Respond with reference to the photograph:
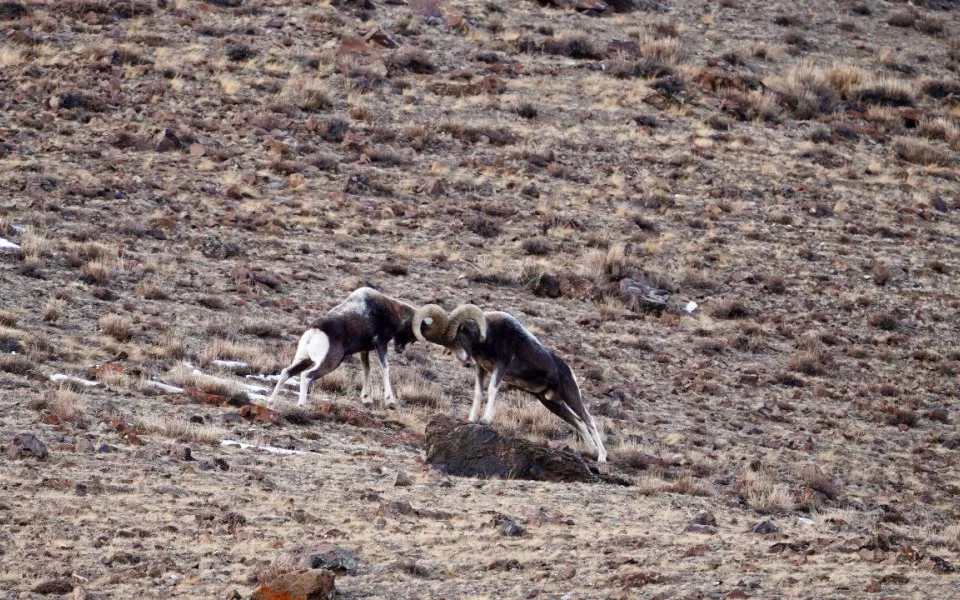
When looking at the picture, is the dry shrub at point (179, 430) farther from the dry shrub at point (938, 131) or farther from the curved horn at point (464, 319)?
the dry shrub at point (938, 131)

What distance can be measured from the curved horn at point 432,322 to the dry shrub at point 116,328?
15.2 ft

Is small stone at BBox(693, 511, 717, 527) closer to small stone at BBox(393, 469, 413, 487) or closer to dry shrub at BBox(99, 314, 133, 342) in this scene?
small stone at BBox(393, 469, 413, 487)

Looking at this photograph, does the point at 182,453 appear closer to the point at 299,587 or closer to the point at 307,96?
the point at 299,587

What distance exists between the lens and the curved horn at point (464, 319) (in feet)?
49.7

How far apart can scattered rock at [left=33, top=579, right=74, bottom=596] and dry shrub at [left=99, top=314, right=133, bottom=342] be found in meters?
9.88

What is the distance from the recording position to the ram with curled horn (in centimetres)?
1528

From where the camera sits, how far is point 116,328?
58.4ft

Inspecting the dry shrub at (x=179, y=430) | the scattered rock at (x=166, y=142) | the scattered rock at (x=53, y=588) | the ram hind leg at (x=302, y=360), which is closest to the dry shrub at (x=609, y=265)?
the scattered rock at (x=166, y=142)

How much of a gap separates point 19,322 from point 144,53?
19.0 m

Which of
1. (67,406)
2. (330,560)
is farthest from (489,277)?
Result: (330,560)

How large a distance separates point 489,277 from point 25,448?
15.0 meters

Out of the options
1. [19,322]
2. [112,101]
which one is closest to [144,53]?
[112,101]

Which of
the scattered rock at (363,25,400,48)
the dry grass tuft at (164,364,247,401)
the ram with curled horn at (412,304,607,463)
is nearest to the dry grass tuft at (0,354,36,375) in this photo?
the dry grass tuft at (164,364,247,401)

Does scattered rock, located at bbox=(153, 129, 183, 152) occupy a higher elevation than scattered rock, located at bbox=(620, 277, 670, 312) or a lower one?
higher
